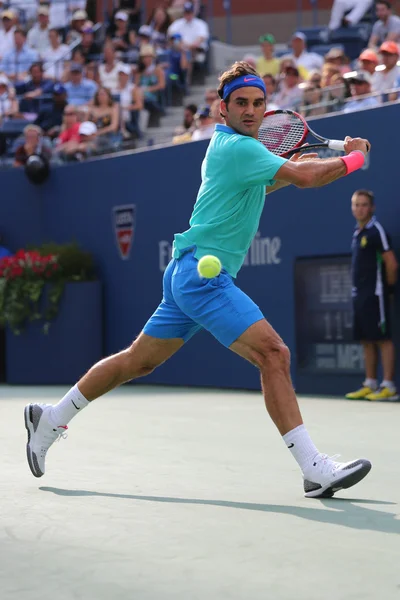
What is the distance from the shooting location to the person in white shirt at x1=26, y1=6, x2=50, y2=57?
18.5 metres

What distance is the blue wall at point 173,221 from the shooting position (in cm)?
1053

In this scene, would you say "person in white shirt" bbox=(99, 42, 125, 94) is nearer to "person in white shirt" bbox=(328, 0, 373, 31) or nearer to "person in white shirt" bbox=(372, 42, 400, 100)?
"person in white shirt" bbox=(328, 0, 373, 31)

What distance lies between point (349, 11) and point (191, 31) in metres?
2.27

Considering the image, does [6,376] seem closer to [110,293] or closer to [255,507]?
[110,293]

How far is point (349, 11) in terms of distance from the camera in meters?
16.3

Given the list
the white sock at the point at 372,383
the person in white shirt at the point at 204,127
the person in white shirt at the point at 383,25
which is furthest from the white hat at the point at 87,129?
the white sock at the point at 372,383

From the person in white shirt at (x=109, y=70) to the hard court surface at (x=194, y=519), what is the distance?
30.6ft

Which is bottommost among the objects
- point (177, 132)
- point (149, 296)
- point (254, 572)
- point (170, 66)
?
point (254, 572)

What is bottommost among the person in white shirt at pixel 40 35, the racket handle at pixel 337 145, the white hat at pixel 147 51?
the racket handle at pixel 337 145

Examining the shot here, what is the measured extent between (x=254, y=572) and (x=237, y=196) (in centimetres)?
199

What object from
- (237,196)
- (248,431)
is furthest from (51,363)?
(237,196)

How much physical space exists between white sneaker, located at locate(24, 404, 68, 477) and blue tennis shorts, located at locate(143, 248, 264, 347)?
67 cm

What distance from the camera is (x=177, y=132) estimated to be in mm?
13117

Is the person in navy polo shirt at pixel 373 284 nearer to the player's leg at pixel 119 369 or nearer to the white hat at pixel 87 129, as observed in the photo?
the player's leg at pixel 119 369
